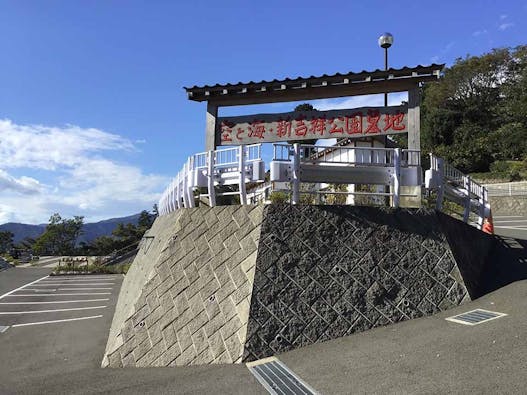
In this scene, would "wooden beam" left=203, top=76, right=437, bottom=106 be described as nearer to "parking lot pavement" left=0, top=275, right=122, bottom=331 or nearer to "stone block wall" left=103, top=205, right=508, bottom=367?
"stone block wall" left=103, top=205, right=508, bottom=367

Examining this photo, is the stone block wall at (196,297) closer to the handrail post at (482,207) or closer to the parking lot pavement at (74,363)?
the parking lot pavement at (74,363)

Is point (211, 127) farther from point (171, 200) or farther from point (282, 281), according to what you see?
point (282, 281)

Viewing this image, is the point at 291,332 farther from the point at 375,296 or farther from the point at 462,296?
the point at 462,296

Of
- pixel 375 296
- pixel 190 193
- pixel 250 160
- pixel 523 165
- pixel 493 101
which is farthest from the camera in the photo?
pixel 493 101

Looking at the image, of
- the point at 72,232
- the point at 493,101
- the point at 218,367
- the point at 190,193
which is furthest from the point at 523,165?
the point at 72,232

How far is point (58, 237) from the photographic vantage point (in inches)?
2554

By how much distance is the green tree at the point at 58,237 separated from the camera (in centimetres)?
6294

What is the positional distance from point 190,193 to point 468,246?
6204 millimetres

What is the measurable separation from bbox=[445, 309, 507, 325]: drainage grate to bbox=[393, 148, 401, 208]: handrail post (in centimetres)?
221

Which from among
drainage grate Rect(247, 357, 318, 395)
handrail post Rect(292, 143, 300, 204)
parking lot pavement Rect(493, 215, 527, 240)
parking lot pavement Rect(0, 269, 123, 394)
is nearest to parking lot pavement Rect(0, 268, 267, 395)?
parking lot pavement Rect(0, 269, 123, 394)

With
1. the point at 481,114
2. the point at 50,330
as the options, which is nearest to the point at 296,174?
the point at 50,330

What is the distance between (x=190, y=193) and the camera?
28.2 ft

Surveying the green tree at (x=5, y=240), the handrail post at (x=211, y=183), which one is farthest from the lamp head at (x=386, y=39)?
the green tree at (x=5, y=240)

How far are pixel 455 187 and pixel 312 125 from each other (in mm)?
4190
